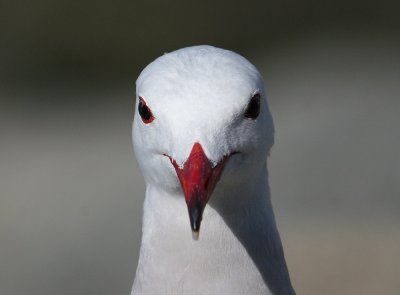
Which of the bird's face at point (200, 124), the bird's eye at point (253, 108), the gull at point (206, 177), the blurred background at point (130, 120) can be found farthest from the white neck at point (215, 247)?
the blurred background at point (130, 120)

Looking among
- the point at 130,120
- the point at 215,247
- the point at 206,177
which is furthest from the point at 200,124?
the point at 130,120

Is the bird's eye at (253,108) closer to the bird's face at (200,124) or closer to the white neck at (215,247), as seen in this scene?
the bird's face at (200,124)

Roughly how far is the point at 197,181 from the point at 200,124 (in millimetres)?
189

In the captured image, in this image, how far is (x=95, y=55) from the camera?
782cm

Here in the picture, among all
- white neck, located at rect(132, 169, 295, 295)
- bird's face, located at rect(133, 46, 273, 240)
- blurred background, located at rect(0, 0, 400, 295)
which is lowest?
white neck, located at rect(132, 169, 295, 295)

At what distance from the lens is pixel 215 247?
2973 mm

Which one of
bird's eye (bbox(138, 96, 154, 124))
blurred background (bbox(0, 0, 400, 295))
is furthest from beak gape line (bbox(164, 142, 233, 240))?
blurred background (bbox(0, 0, 400, 295))

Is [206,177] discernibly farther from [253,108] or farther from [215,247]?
[215,247]

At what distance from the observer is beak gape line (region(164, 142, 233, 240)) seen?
2482mm

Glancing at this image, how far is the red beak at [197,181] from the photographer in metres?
2.48

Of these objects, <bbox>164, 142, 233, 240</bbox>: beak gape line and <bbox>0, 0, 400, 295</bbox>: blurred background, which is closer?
<bbox>164, 142, 233, 240</bbox>: beak gape line

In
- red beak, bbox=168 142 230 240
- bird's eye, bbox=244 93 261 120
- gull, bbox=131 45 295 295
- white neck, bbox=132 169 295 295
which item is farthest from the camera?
white neck, bbox=132 169 295 295

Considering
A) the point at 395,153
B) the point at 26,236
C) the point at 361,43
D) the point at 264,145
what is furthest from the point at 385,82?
the point at 264,145

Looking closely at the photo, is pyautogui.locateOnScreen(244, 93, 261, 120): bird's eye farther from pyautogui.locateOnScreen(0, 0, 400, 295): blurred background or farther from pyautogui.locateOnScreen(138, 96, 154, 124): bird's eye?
pyautogui.locateOnScreen(0, 0, 400, 295): blurred background
